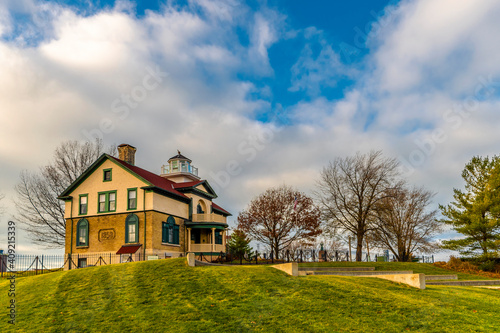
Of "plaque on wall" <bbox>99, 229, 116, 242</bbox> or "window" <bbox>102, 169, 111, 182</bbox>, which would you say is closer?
"plaque on wall" <bbox>99, 229, 116, 242</bbox>

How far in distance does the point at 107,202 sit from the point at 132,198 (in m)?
2.36

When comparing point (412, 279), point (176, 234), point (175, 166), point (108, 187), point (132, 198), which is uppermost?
point (175, 166)

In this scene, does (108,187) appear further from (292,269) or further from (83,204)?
(292,269)

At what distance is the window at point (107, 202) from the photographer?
105ft

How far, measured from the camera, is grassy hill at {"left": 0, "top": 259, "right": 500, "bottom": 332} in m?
11.3

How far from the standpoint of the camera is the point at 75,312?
1252 cm

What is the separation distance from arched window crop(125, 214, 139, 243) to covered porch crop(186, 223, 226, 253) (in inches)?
220

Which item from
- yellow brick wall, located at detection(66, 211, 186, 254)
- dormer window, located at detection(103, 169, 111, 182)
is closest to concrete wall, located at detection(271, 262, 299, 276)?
yellow brick wall, located at detection(66, 211, 186, 254)

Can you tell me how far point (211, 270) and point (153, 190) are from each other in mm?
15690

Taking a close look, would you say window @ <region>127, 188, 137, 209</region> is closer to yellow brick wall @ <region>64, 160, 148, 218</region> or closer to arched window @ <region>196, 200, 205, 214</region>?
yellow brick wall @ <region>64, 160, 148, 218</region>

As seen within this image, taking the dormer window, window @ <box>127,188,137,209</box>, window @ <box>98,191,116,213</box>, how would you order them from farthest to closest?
the dormer window
window @ <box>98,191,116,213</box>
window @ <box>127,188,137,209</box>

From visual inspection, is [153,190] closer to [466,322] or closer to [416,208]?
[466,322]

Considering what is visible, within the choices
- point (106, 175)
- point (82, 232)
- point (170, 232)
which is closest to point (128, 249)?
point (170, 232)

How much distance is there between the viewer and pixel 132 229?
30.7m
